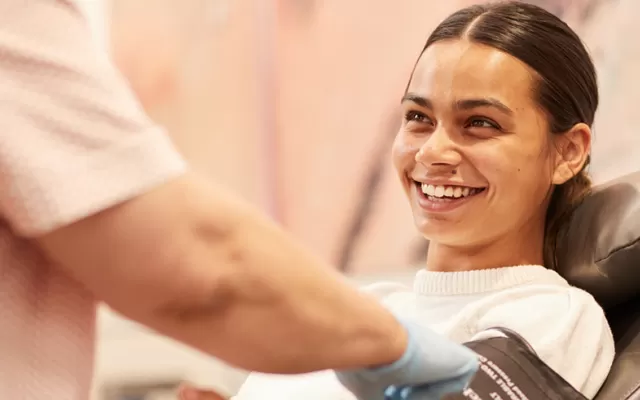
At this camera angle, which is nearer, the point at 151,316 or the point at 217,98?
the point at 151,316

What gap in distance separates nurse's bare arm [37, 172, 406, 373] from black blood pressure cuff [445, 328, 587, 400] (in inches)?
18.0

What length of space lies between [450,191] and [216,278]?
85cm

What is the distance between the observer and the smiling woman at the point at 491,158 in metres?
1.33

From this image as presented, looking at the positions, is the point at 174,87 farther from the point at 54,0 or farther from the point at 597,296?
the point at 54,0

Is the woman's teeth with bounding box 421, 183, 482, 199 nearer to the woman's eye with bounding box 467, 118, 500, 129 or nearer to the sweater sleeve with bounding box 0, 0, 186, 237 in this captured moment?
the woman's eye with bounding box 467, 118, 500, 129

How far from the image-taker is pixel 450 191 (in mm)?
1386

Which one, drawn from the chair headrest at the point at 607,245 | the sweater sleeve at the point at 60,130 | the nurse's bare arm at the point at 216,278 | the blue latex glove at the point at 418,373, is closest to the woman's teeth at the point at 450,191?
the chair headrest at the point at 607,245

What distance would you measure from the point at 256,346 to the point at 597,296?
911mm

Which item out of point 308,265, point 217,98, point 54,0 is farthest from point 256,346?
point 217,98

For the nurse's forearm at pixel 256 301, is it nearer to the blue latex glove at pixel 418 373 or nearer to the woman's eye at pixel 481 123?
the blue latex glove at pixel 418 373

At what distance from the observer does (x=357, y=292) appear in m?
0.68

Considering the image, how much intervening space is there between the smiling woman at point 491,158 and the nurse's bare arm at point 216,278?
0.63m

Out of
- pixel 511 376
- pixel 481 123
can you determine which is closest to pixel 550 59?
Answer: pixel 481 123

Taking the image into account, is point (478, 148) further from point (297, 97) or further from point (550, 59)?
point (297, 97)
